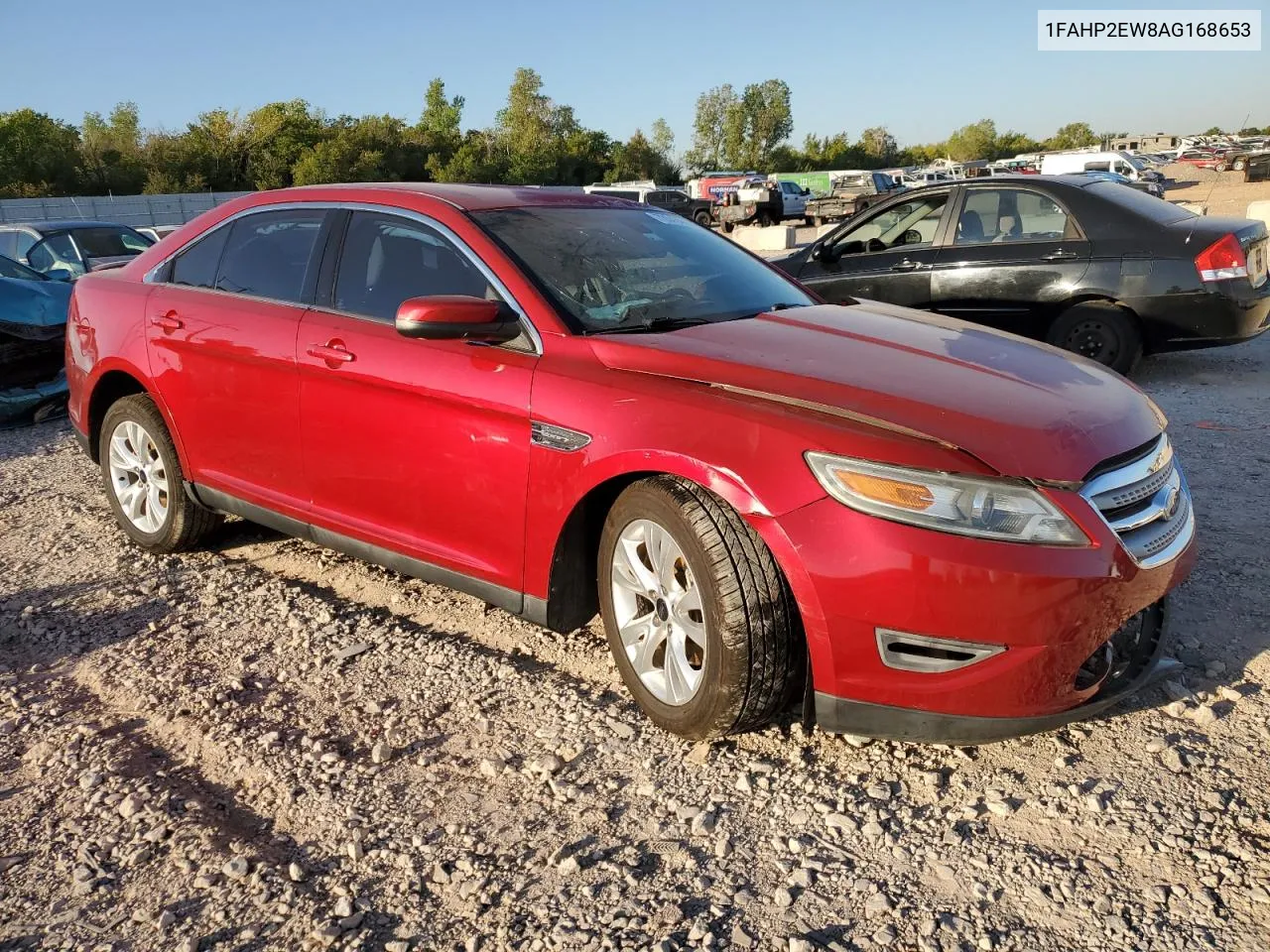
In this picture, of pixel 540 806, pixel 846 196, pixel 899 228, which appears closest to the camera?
pixel 540 806

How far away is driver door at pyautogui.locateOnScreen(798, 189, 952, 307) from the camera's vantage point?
7730 millimetres

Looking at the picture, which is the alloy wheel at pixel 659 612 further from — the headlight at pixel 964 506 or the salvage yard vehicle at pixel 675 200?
the salvage yard vehicle at pixel 675 200

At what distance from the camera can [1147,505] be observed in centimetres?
280

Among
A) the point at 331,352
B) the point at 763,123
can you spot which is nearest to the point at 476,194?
the point at 331,352

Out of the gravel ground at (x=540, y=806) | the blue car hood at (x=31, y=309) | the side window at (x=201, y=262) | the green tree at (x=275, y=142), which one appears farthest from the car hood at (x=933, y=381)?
the green tree at (x=275, y=142)

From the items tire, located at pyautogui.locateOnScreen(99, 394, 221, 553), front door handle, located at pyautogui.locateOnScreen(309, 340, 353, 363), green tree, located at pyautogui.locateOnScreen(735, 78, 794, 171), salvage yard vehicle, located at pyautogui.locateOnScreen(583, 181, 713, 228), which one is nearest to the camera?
front door handle, located at pyautogui.locateOnScreen(309, 340, 353, 363)

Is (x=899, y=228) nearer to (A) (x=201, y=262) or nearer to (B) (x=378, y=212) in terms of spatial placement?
(B) (x=378, y=212)

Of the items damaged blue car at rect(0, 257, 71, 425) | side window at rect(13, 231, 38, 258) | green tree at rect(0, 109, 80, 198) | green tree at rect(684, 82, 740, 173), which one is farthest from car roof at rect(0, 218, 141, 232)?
green tree at rect(684, 82, 740, 173)

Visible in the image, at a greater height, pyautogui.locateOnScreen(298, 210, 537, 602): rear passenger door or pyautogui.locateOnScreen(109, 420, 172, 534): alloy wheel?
pyautogui.locateOnScreen(298, 210, 537, 602): rear passenger door

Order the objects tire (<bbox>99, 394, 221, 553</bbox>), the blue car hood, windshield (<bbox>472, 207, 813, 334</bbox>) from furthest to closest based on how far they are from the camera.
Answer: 1. the blue car hood
2. tire (<bbox>99, 394, 221, 553</bbox>)
3. windshield (<bbox>472, 207, 813, 334</bbox>)

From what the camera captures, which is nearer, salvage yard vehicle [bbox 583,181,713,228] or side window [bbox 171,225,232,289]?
side window [bbox 171,225,232,289]

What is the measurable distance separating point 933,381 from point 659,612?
1.05 meters

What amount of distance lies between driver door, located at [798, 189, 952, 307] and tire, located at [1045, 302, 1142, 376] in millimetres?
1044

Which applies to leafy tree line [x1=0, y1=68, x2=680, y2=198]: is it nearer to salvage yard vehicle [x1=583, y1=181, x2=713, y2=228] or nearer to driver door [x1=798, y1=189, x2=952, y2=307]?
salvage yard vehicle [x1=583, y1=181, x2=713, y2=228]
